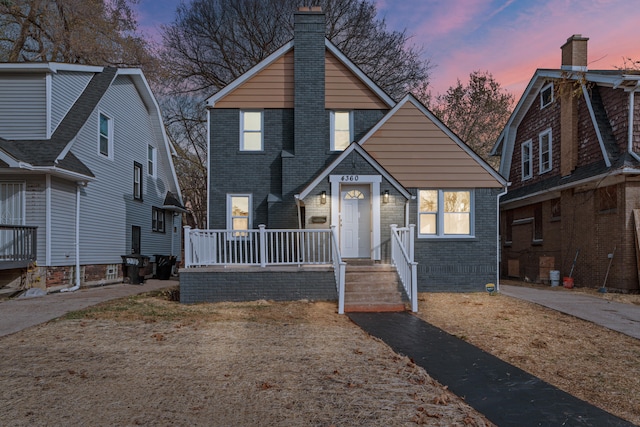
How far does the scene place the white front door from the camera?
12.3m

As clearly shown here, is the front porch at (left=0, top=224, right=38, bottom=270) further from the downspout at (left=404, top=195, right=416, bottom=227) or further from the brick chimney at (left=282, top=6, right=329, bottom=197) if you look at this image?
the downspout at (left=404, top=195, right=416, bottom=227)

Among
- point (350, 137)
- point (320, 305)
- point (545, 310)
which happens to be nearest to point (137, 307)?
point (320, 305)

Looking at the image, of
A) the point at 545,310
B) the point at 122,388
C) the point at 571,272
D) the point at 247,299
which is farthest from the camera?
the point at 571,272

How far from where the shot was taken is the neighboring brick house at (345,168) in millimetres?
12109

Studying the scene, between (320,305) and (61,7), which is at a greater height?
(61,7)

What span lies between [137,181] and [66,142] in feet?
18.1

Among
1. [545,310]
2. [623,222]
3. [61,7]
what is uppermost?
[61,7]

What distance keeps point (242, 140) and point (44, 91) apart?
5869mm

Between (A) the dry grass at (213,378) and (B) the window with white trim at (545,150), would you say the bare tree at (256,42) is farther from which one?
(A) the dry grass at (213,378)

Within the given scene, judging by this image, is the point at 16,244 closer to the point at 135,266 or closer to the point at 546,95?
the point at 135,266

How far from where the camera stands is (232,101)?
44.7ft

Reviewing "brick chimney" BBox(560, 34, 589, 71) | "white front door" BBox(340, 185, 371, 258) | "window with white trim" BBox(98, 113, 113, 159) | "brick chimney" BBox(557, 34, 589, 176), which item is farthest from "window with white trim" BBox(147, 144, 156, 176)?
"brick chimney" BBox(560, 34, 589, 71)

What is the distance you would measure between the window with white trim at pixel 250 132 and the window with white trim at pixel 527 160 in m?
11.2

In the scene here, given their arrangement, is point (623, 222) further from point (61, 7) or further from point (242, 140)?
point (61, 7)
